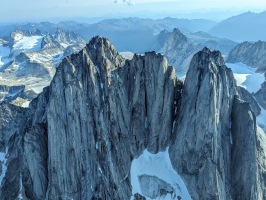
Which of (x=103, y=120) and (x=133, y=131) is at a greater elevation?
(x=103, y=120)

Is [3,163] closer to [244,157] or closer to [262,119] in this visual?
[244,157]

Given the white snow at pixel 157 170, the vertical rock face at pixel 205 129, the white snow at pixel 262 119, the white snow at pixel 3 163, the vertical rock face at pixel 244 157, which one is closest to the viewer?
the vertical rock face at pixel 244 157

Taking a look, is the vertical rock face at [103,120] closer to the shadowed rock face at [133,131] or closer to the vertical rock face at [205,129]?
the shadowed rock face at [133,131]

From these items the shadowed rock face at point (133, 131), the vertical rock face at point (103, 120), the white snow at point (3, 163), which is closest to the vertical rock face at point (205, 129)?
the shadowed rock face at point (133, 131)

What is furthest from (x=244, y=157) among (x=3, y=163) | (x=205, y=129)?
(x=3, y=163)

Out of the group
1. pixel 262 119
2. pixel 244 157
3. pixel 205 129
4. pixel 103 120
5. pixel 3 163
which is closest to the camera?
pixel 205 129

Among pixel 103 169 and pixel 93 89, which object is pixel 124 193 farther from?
pixel 93 89
